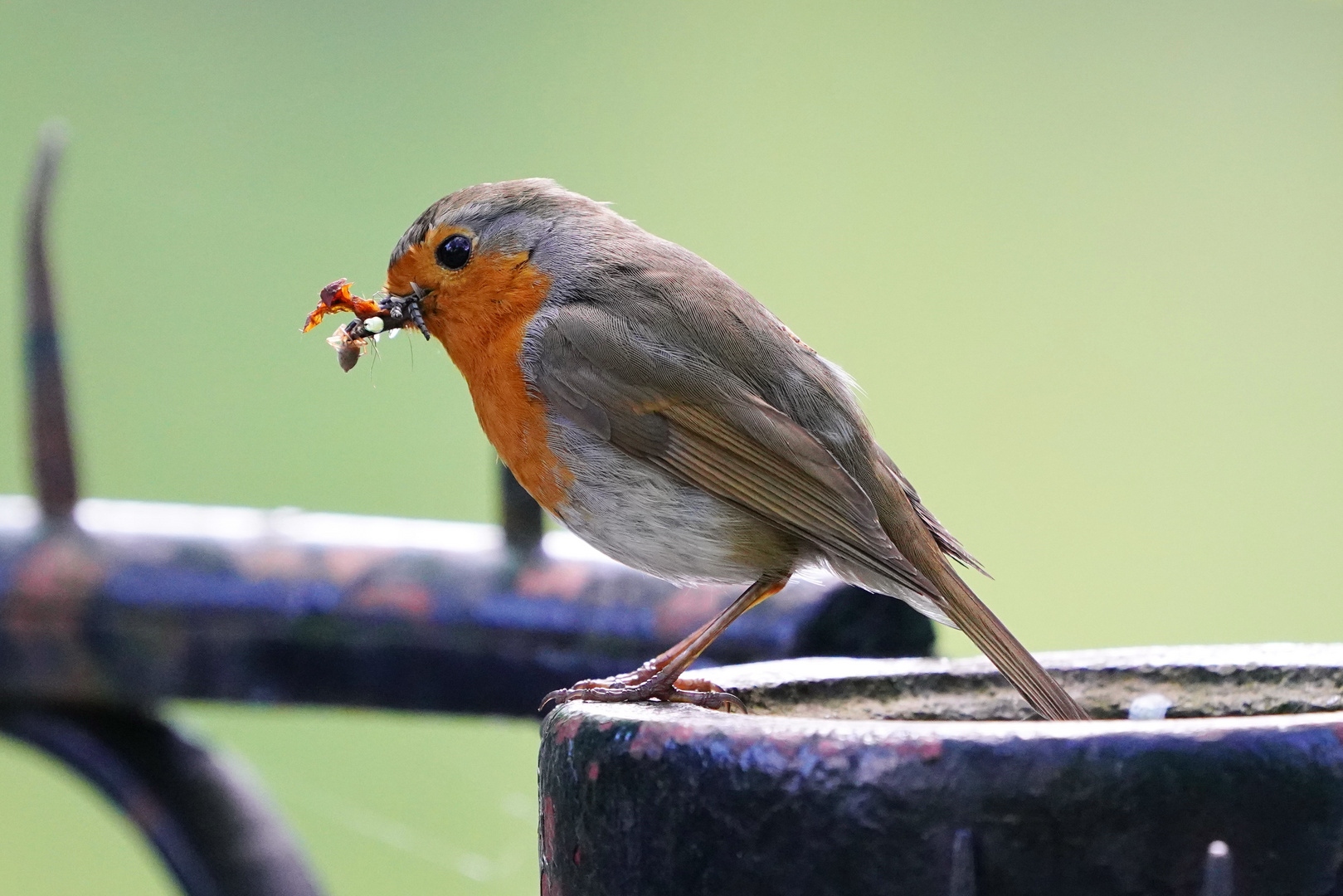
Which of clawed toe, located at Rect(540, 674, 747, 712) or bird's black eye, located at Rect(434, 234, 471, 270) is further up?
bird's black eye, located at Rect(434, 234, 471, 270)

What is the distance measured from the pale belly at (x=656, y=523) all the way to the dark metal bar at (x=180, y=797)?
0.79m

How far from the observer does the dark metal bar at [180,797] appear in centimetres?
244

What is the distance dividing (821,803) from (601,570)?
1.31 meters

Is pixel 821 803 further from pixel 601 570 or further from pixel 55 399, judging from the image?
pixel 55 399

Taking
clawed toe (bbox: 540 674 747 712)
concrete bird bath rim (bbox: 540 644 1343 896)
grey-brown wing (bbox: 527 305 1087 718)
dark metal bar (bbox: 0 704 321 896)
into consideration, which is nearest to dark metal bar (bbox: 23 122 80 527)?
dark metal bar (bbox: 0 704 321 896)

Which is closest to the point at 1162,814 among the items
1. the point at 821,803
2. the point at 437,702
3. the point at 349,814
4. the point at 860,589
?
the point at 821,803

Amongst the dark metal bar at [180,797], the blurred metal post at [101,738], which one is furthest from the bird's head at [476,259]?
the dark metal bar at [180,797]

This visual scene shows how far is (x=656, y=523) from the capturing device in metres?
2.19

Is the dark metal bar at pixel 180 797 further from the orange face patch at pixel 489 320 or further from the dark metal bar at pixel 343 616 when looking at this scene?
the orange face patch at pixel 489 320

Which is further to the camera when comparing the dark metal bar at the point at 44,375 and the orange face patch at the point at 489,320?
the dark metal bar at the point at 44,375

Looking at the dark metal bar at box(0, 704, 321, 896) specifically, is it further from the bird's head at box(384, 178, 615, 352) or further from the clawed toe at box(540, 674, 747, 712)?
the bird's head at box(384, 178, 615, 352)

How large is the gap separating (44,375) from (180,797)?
809 millimetres

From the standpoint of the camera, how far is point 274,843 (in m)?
2.50

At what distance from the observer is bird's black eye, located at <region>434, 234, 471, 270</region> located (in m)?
2.47
